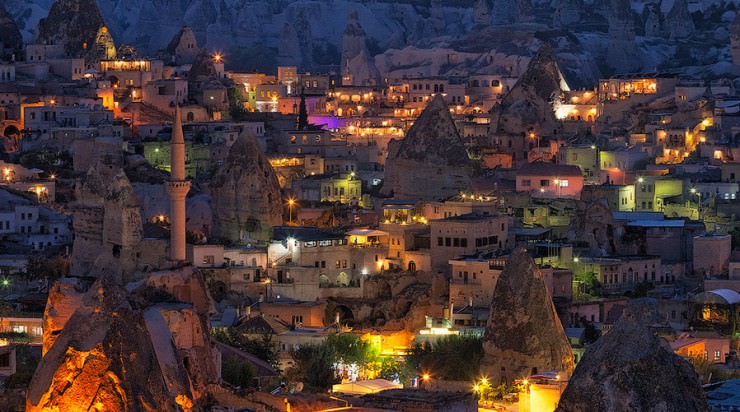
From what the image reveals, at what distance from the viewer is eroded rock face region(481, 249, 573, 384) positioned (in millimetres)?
57875

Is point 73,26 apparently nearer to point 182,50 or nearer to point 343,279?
point 182,50

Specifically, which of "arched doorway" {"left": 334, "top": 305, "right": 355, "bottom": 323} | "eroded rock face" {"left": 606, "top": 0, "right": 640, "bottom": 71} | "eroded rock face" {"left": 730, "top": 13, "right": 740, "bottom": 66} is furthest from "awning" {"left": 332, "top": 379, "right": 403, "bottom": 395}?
"eroded rock face" {"left": 606, "top": 0, "right": 640, "bottom": 71}

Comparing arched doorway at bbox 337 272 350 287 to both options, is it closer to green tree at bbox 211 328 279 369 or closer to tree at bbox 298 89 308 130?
green tree at bbox 211 328 279 369

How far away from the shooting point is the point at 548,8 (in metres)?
143

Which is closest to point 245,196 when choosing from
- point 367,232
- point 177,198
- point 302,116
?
point 367,232

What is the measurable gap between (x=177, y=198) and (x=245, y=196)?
25.4ft

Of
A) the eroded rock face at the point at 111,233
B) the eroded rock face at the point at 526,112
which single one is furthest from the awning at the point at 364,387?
the eroded rock face at the point at 526,112

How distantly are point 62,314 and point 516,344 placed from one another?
19158 millimetres

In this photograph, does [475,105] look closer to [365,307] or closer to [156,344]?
[365,307]

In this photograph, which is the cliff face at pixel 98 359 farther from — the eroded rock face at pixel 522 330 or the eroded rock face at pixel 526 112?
the eroded rock face at pixel 526 112

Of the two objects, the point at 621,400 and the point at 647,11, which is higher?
the point at 647,11

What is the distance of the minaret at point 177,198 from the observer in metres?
65.2

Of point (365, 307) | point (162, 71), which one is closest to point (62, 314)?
point (365, 307)

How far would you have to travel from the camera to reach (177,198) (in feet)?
217
